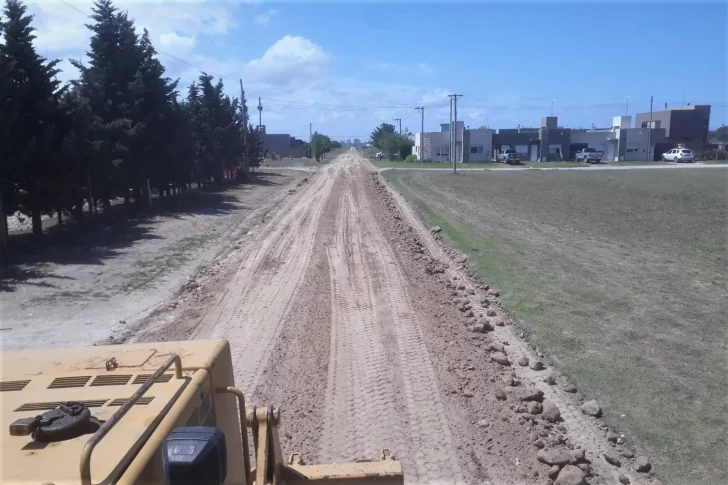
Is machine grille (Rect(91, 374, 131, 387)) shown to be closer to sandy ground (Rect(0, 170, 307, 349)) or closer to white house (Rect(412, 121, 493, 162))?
sandy ground (Rect(0, 170, 307, 349))

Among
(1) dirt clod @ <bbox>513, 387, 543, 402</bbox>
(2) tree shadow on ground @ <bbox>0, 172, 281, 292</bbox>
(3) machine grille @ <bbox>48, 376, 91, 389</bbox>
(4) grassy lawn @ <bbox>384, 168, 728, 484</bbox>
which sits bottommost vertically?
(4) grassy lawn @ <bbox>384, 168, 728, 484</bbox>

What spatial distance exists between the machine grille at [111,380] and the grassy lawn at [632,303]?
507cm

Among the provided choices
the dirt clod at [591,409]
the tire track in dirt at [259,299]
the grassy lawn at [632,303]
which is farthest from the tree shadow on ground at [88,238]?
the dirt clod at [591,409]

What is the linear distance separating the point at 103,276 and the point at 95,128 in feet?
31.5

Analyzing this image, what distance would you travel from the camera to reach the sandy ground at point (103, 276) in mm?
Answer: 10859

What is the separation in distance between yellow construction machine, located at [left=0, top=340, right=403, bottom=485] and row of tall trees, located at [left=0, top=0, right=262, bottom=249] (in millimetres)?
16354

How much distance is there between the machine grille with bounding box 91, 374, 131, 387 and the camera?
3.02 meters

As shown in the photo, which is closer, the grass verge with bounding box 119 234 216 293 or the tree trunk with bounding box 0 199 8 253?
the grass verge with bounding box 119 234 216 293

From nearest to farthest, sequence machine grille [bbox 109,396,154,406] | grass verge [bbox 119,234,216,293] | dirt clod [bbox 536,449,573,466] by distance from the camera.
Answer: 1. machine grille [bbox 109,396,154,406]
2. dirt clod [bbox 536,449,573,466]
3. grass verge [bbox 119,234,216,293]

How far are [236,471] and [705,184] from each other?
4923cm

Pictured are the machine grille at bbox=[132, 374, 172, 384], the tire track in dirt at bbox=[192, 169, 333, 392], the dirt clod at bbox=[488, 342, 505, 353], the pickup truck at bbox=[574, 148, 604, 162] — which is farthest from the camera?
the pickup truck at bbox=[574, 148, 604, 162]

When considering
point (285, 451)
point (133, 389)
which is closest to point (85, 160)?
point (285, 451)

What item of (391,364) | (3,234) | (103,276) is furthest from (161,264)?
(391,364)

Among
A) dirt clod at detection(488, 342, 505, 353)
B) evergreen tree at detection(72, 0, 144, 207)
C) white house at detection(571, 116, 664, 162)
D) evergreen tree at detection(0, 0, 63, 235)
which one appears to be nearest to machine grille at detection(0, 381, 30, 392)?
dirt clod at detection(488, 342, 505, 353)
